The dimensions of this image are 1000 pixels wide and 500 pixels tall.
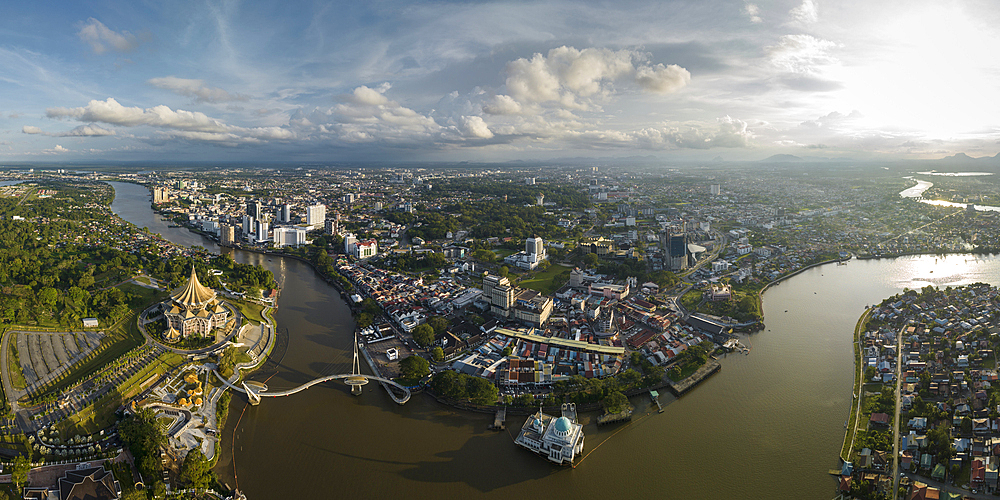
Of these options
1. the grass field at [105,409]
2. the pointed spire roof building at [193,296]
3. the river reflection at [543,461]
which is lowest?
the river reflection at [543,461]

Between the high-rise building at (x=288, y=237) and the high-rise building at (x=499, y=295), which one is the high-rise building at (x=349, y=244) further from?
the high-rise building at (x=499, y=295)

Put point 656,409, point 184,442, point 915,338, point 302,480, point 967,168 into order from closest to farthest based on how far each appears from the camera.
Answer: point 302,480, point 184,442, point 656,409, point 915,338, point 967,168

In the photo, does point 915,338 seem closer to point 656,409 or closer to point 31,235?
point 656,409

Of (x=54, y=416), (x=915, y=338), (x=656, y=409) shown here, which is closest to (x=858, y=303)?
(x=915, y=338)

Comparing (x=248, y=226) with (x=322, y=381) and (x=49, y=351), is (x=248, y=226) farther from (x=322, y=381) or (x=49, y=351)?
(x=322, y=381)

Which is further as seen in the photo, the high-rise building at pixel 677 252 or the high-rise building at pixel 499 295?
the high-rise building at pixel 677 252

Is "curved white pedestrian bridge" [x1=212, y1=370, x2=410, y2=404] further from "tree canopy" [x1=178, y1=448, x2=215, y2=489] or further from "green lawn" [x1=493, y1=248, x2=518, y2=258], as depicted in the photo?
"green lawn" [x1=493, y1=248, x2=518, y2=258]

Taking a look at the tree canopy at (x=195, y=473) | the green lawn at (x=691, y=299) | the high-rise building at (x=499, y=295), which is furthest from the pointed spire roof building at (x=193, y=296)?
the green lawn at (x=691, y=299)
